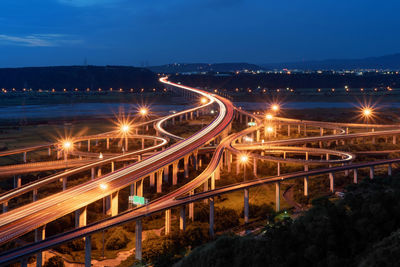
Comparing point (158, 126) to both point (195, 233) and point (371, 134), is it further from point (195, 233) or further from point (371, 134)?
point (195, 233)

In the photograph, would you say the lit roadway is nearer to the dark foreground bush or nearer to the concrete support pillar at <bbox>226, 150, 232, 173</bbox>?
the dark foreground bush

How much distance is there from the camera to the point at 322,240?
24.9 metres

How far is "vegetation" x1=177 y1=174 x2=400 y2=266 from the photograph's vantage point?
2420cm

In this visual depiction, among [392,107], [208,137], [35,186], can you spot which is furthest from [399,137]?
[35,186]

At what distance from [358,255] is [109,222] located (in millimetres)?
18511

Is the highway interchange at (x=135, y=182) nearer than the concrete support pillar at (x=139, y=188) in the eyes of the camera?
Yes

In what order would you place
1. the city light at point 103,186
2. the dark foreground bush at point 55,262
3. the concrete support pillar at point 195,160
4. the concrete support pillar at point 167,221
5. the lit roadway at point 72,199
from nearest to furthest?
the lit roadway at point 72,199, the dark foreground bush at point 55,262, the concrete support pillar at point 167,221, the city light at point 103,186, the concrete support pillar at point 195,160

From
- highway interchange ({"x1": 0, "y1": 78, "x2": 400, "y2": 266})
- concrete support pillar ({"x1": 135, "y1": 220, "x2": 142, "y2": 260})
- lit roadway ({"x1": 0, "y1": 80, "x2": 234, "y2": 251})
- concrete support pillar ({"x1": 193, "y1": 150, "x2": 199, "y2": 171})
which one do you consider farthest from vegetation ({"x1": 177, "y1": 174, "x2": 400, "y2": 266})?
concrete support pillar ({"x1": 193, "y1": 150, "x2": 199, "y2": 171})


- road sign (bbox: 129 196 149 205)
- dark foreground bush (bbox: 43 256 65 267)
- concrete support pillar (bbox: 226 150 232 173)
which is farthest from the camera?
concrete support pillar (bbox: 226 150 232 173)

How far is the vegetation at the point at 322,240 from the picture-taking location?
24203mm

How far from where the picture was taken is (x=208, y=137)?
7269 cm

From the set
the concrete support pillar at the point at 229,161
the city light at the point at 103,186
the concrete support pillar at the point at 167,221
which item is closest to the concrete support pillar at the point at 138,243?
the concrete support pillar at the point at 167,221

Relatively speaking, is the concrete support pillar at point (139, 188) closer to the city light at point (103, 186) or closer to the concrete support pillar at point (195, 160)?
the city light at point (103, 186)

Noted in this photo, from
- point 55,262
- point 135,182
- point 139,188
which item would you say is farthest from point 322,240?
point 139,188
